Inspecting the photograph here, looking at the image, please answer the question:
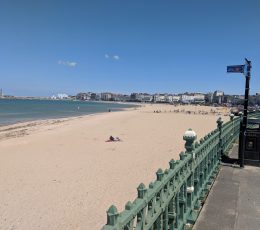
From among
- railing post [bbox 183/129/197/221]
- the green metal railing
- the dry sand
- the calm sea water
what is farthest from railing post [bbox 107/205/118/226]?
the calm sea water

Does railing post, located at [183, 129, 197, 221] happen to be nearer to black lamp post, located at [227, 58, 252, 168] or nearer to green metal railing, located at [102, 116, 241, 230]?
green metal railing, located at [102, 116, 241, 230]

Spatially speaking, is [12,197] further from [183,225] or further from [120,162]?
[183,225]

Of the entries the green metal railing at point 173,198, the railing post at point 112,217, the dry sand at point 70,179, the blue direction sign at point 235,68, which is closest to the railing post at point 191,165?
the green metal railing at point 173,198

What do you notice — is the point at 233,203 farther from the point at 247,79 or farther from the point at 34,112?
the point at 34,112

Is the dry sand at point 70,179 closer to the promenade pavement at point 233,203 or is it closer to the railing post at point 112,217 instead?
the promenade pavement at point 233,203

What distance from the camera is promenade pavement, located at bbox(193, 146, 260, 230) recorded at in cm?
438

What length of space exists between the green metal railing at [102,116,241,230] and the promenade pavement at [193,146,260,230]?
16 centimetres

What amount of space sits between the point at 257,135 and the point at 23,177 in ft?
25.6

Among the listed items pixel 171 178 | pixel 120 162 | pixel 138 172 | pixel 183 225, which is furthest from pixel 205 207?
pixel 120 162

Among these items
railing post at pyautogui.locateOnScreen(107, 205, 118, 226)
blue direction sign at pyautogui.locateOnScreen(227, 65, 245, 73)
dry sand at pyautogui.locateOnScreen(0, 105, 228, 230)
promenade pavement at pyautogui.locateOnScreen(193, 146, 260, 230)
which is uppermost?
blue direction sign at pyautogui.locateOnScreen(227, 65, 245, 73)

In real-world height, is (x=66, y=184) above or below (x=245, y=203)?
below

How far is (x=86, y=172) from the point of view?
12.1 metres

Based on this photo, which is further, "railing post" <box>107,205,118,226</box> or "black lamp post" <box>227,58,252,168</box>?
"black lamp post" <box>227,58,252,168</box>

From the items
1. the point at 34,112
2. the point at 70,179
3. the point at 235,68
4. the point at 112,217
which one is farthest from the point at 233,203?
the point at 34,112
